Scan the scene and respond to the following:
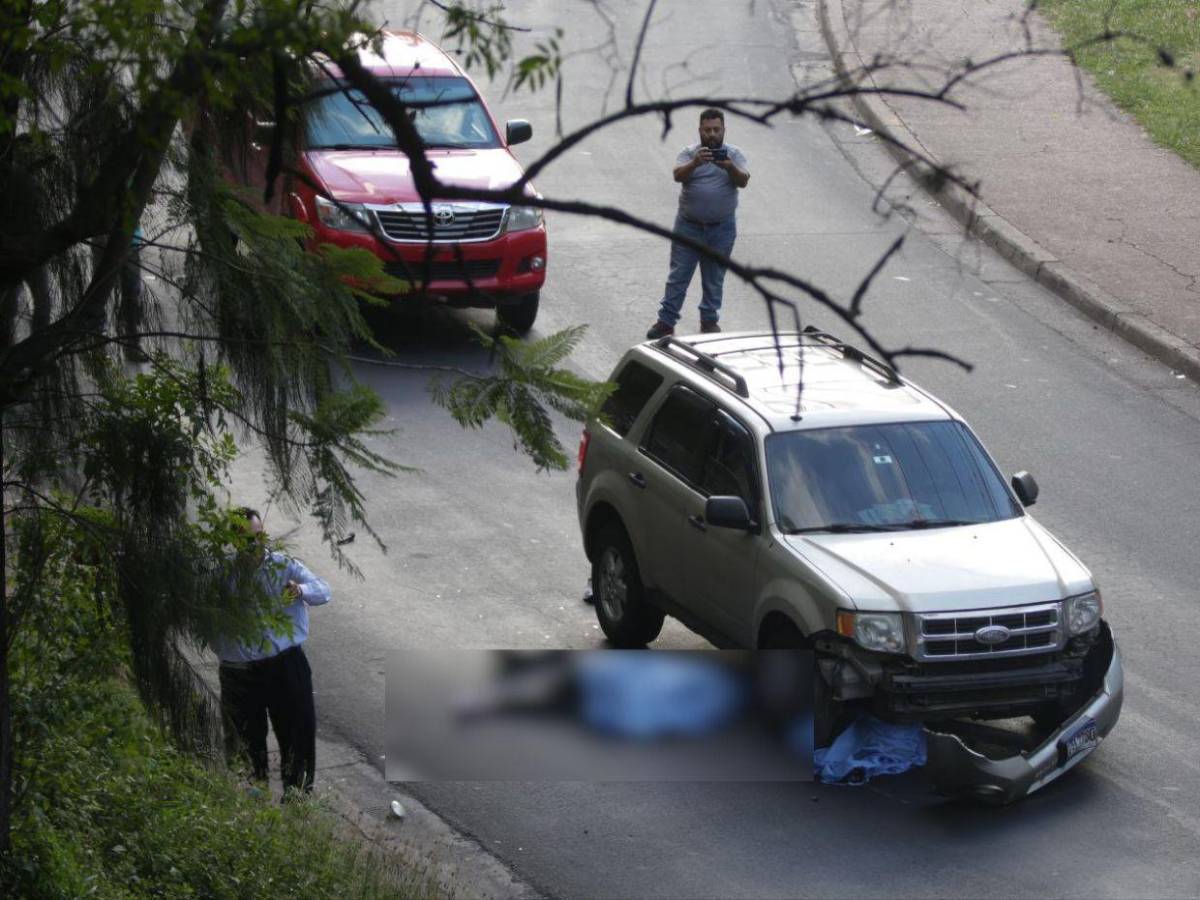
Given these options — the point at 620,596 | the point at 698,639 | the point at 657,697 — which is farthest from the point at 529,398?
the point at 698,639

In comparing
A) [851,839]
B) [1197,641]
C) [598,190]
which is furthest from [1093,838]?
[598,190]

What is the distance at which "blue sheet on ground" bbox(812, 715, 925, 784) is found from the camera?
930 cm

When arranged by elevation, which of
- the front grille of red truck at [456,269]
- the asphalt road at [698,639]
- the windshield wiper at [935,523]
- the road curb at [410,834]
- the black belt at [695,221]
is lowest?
the road curb at [410,834]

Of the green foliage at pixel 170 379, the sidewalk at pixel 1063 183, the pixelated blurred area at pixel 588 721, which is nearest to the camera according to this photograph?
the green foliage at pixel 170 379

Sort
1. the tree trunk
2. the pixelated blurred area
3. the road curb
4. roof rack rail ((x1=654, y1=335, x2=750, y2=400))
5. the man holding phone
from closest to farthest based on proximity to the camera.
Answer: the tree trunk < the road curb < the pixelated blurred area < roof rack rail ((x1=654, y1=335, x2=750, y2=400)) < the man holding phone

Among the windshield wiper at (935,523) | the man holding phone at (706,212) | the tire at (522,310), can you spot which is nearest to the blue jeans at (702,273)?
the man holding phone at (706,212)

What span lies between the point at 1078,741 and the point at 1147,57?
15510mm

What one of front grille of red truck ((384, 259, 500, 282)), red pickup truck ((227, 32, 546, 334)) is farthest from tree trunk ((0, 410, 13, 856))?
front grille of red truck ((384, 259, 500, 282))

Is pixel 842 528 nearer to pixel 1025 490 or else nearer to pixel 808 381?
pixel 808 381

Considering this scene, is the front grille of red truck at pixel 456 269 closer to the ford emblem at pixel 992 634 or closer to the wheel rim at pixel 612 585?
the wheel rim at pixel 612 585

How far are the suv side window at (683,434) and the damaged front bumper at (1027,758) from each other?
222cm

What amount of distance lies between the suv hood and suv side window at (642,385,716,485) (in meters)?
1.06

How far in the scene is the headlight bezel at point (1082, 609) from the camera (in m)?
9.30

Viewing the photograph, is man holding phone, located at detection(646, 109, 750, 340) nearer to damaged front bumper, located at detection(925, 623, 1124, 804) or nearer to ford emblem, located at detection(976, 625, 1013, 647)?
ford emblem, located at detection(976, 625, 1013, 647)
